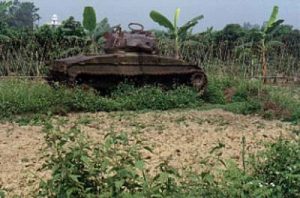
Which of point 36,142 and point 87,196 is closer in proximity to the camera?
point 87,196

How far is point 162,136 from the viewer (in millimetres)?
7566

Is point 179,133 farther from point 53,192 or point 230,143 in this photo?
point 53,192

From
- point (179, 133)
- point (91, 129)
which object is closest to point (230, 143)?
point (179, 133)

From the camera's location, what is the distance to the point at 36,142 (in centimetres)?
700

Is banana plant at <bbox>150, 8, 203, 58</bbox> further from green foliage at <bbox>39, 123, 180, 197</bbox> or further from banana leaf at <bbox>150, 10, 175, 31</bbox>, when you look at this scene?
green foliage at <bbox>39, 123, 180, 197</bbox>

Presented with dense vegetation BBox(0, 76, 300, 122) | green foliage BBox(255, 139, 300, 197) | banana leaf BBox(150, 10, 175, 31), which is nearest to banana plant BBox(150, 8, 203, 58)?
banana leaf BBox(150, 10, 175, 31)

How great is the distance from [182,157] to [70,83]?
20.0 feet

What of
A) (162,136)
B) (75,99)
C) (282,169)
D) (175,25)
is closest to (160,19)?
(175,25)

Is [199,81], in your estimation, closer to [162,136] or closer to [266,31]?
[266,31]

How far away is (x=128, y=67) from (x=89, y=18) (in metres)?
3.82

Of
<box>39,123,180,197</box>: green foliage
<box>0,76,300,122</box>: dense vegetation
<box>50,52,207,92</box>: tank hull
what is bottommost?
<box>0,76,300,122</box>: dense vegetation

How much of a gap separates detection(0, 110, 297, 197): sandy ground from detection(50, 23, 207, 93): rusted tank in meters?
2.29

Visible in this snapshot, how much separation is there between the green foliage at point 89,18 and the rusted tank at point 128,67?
7.57 feet

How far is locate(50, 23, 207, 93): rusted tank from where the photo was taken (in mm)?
12133
